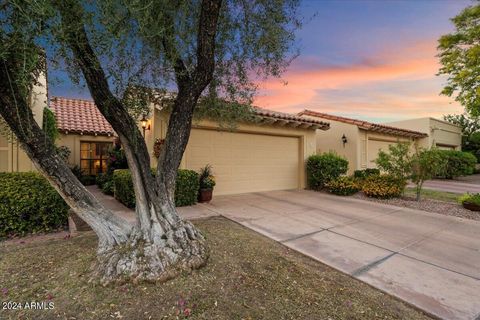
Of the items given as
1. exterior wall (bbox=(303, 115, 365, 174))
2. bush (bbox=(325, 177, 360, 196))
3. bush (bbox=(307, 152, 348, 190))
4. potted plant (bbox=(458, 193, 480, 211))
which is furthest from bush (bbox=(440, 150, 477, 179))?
bush (bbox=(325, 177, 360, 196))

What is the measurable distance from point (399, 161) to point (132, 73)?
8615 mm

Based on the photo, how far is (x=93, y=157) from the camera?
1222cm

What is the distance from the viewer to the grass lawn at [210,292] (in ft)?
7.82

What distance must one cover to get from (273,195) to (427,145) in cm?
1317

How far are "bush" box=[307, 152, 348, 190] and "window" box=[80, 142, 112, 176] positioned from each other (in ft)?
31.7

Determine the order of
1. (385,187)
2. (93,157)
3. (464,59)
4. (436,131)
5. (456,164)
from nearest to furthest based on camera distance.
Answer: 1. (385,187)
2. (464,59)
3. (93,157)
4. (456,164)
5. (436,131)

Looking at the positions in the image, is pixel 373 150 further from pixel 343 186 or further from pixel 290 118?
pixel 290 118

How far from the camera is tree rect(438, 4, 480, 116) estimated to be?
1087 centimetres

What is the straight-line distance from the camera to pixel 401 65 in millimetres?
8109

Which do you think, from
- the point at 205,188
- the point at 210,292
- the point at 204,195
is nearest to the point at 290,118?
the point at 205,188

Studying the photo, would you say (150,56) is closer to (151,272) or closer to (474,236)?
(151,272)

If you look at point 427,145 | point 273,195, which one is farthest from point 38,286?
point 427,145

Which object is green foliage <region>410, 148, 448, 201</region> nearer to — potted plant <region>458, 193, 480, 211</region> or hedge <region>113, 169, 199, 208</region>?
potted plant <region>458, 193, 480, 211</region>

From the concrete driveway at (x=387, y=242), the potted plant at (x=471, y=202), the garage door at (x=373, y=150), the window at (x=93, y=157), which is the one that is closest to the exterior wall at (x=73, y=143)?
the window at (x=93, y=157)
